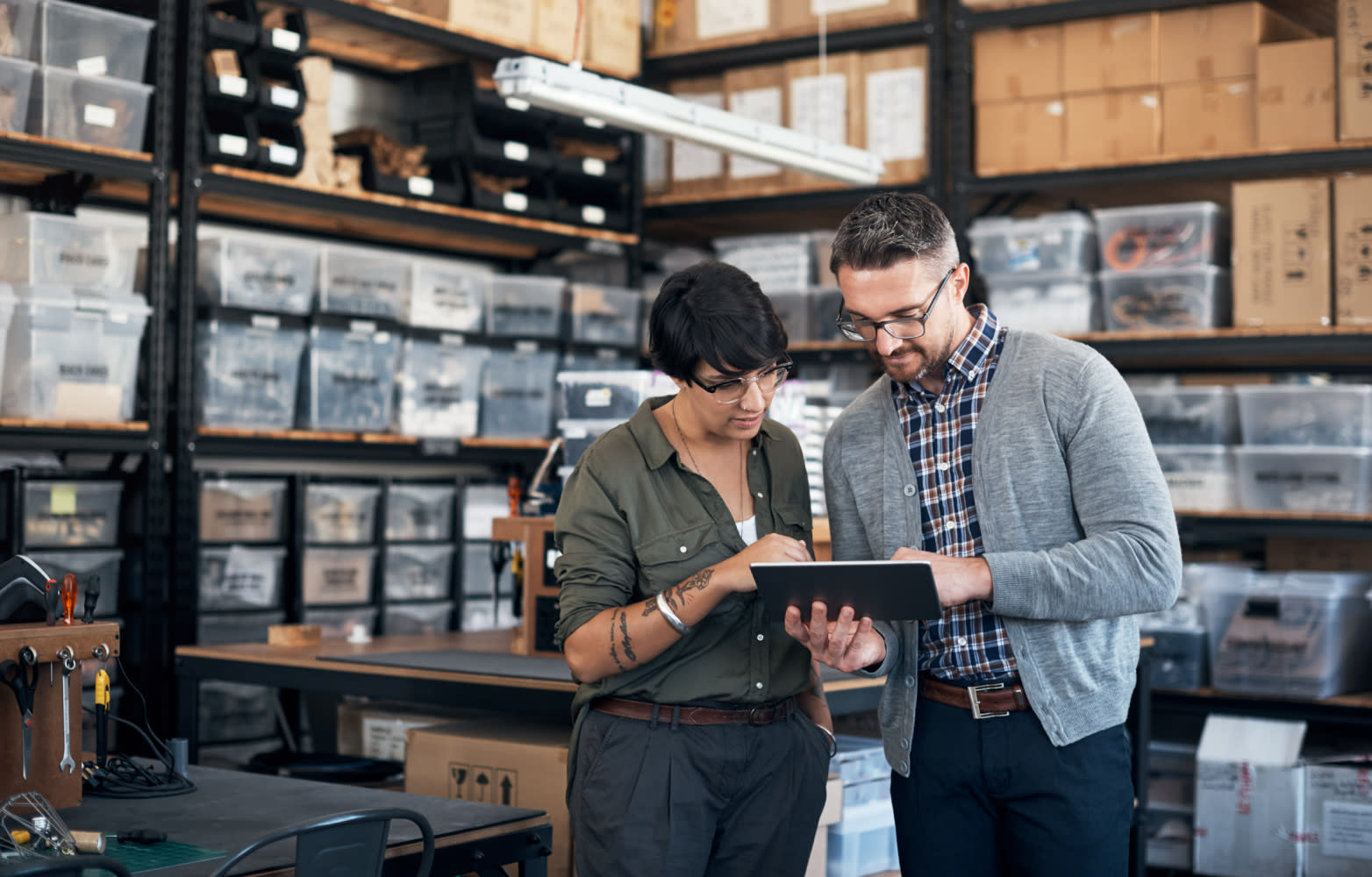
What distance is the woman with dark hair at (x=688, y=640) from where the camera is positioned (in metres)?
1.78

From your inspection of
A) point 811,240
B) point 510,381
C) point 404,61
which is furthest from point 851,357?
point 404,61

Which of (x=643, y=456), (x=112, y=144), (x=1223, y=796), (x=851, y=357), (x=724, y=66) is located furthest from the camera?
(x=724, y=66)

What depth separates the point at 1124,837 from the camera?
1727 millimetres

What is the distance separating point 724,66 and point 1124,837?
4163 millimetres

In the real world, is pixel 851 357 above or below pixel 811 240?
below

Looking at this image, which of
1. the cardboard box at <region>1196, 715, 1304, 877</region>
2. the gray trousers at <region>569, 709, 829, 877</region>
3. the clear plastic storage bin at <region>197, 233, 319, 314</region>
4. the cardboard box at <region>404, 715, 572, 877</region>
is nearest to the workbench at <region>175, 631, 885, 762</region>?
the cardboard box at <region>404, 715, 572, 877</region>

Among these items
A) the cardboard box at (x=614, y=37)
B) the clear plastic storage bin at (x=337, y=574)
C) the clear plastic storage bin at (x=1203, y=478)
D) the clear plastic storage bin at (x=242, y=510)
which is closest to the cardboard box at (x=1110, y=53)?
the clear plastic storage bin at (x=1203, y=478)

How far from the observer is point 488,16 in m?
4.68

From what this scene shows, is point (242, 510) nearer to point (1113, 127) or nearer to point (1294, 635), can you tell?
point (1113, 127)

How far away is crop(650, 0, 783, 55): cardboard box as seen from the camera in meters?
5.13

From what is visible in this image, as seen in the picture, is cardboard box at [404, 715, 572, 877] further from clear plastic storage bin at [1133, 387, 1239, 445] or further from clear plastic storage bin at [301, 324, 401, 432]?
clear plastic storage bin at [1133, 387, 1239, 445]

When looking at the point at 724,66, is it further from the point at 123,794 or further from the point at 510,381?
the point at 123,794

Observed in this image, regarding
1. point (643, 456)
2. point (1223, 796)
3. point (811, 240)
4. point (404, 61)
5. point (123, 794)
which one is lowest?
point (1223, 796)

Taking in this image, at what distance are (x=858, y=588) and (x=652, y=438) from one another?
1.35 ft
